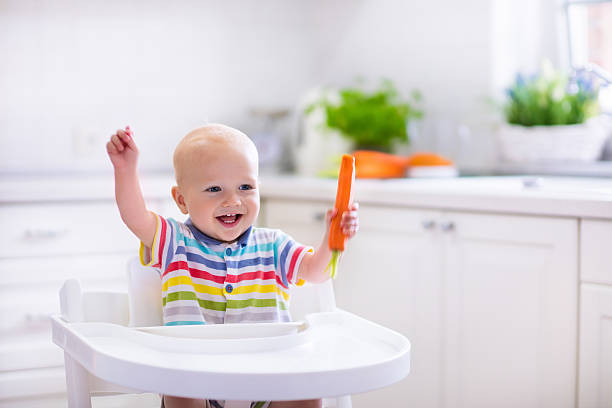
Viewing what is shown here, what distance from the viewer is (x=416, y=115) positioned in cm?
258

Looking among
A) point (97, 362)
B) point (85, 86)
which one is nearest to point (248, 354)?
point (97, 362)

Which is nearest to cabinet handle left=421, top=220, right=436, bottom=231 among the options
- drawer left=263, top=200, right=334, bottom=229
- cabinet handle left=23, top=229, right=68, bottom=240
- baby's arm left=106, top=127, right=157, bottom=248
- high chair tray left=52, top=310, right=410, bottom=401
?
drawer left=263, top=200, right=334, bottom=229

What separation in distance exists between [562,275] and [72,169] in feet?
5.49

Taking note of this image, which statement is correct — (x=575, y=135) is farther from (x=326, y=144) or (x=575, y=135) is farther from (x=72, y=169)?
(x=72, y=169)

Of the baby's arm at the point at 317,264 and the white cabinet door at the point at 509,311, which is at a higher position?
the baby's arm at the point at 317,264

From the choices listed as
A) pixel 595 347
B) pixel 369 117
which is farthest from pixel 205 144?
pixel 369 117

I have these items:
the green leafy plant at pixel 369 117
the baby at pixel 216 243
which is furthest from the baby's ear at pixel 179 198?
the green leafy plant at pixel 369 117

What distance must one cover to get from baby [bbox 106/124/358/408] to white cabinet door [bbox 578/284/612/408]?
0.65 meters

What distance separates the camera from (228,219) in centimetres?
→ 123

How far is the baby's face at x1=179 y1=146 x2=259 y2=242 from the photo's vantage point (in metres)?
1.20

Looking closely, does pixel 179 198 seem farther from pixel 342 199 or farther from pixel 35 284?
pixel 35 284

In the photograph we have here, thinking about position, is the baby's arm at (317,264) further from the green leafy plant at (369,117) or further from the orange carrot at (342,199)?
the green leafy plant at (369,117)

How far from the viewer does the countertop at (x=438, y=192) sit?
163 cm

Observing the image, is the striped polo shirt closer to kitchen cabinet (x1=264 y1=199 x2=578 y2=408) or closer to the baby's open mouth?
the baby's open mouth
